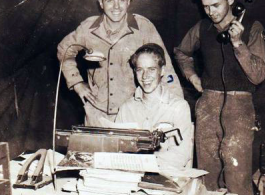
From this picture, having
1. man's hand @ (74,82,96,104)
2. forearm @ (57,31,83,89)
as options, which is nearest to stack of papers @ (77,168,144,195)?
man's hand @ (74,82,96,104)

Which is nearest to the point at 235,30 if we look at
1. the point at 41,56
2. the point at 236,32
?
the point at 236,32

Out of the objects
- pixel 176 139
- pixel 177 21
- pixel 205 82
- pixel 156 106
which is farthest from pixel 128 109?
pixel 177 21

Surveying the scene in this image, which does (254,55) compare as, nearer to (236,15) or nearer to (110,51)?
(236,15)

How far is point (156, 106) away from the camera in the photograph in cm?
298

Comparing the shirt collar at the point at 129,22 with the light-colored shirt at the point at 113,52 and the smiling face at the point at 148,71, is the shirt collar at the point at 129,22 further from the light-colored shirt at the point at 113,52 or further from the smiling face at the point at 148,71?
the smiling face at the point at 148,71

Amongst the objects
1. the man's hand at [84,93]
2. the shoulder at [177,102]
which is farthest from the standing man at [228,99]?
the man's hand at [84,93]

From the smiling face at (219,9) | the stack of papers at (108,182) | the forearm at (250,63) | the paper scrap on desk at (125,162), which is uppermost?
the smiling face at (219,9)

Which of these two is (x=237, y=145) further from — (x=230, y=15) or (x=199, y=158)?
(x=230, y=15)

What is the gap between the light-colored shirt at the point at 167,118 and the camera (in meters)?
2.58

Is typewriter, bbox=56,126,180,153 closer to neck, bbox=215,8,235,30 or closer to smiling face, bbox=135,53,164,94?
smiling face, bbox=135,53,164,94

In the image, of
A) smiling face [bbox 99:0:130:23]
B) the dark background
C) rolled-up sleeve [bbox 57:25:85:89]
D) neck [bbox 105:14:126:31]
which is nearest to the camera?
smiling face [bbox 99:0:130:23]

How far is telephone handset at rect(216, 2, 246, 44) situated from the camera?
10.3ft

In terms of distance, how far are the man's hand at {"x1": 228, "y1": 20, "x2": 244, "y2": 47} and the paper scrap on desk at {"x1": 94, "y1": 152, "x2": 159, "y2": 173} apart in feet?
5.02

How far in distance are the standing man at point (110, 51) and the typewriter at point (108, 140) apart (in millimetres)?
1419
